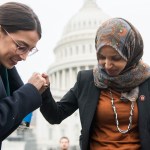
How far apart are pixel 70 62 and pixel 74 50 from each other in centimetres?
299

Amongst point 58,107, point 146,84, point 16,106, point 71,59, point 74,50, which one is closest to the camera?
point 16,106

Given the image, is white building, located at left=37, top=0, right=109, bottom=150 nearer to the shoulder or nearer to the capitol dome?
the capitol dome

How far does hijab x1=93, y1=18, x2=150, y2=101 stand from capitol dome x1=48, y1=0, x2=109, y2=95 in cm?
5453

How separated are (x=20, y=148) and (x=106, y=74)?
362 inches

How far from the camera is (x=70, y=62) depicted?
62500 millimetres

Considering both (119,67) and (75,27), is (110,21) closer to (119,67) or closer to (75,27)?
(119,67)

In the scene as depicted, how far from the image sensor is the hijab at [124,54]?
2.75 m

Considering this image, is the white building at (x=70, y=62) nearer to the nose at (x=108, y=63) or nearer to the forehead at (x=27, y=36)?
the nose at (x=108, y=63)

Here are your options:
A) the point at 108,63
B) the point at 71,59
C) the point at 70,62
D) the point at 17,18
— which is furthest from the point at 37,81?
the point at 71,59

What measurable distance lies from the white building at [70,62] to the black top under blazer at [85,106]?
52.1 m

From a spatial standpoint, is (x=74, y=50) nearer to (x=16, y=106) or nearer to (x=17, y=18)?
(x=17, y=18)

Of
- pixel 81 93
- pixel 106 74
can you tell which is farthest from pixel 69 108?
pixel 106 74

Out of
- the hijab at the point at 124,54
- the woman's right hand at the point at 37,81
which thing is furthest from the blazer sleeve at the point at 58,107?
the woman's right hand at the point at 37,81

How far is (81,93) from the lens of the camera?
10.0 feet
